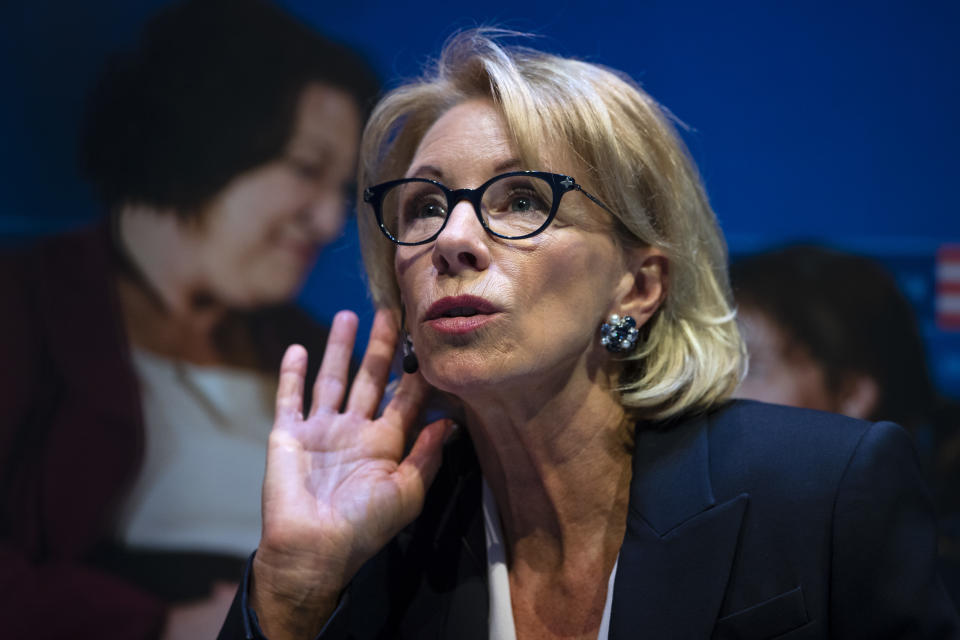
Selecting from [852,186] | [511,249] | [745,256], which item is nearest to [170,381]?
[511,249]

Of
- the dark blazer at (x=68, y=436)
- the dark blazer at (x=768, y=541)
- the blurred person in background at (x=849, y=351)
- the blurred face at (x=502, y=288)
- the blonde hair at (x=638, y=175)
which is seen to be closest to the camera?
the dark blazer at (x=768, y=541)

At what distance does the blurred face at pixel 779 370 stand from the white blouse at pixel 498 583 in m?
1.04

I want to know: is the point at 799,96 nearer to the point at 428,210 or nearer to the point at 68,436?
the point at 428,210

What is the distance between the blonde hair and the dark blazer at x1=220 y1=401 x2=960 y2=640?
100mm

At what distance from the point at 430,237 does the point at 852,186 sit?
1459 mm

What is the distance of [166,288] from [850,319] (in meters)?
2.08

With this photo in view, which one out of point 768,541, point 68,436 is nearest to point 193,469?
point 68,436

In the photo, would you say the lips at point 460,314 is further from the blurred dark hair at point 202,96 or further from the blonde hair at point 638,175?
the blurred dark hair at point 202,96

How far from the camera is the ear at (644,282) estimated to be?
57.4 inches

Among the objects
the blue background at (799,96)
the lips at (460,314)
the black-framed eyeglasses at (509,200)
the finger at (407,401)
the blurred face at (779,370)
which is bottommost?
the finger at (407,401)

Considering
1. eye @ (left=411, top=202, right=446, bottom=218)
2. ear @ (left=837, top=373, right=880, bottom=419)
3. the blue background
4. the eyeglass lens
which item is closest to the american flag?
the blue background

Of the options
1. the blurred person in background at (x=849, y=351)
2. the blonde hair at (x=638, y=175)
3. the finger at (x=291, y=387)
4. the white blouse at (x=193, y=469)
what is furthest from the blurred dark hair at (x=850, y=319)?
the white blouse at (x=193, y=469)

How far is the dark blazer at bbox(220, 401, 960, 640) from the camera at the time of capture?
3.88ft

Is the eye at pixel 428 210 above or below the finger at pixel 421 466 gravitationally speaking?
above
